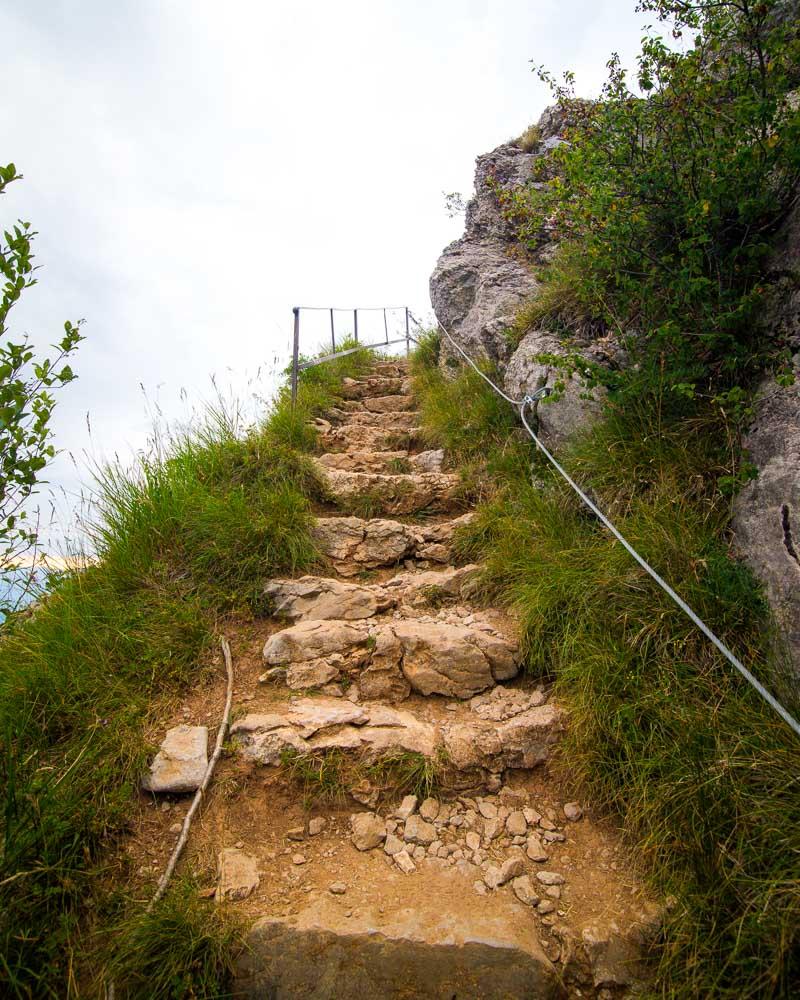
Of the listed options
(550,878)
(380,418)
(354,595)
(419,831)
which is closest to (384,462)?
(380,418)

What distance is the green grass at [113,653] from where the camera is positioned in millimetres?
1721

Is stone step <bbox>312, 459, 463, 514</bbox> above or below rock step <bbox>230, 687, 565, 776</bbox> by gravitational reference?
above

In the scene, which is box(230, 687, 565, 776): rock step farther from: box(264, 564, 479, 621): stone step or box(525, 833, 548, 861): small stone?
box(264, 564, 479, 621): stone step

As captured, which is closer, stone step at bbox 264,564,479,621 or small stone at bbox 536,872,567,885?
small stone at bbox 536,872,567,885

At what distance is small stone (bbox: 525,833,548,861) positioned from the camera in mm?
2068

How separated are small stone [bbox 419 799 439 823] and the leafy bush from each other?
7.52 feet

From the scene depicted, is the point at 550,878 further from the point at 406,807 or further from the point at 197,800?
the point at 197,800

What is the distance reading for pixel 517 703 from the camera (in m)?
2.67

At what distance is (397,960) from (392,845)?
46 centimetres

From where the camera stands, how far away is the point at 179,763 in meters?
2.33

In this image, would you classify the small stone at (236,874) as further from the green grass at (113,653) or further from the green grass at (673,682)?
the green grass at (673,682)

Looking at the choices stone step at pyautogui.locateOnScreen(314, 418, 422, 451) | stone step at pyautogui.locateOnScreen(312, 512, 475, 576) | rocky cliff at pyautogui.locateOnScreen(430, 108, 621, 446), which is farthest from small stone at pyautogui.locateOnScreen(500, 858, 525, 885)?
stone step at pyautogui.locateOnScreen(314, 418, 422, 451)

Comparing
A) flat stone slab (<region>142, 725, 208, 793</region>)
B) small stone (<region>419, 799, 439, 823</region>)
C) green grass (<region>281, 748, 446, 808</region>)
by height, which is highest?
flat stone slab (<region>142, 725, 208, 793</region>)

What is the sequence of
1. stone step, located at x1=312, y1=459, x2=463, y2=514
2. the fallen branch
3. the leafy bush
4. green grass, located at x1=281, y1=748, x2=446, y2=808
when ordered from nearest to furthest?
the fallen branch < green grass, located at x1=281, y1=748, x2=446, y2=808 < the leafy bush < stone step, located at x1=312, y1=459, x2=463, y2=514
